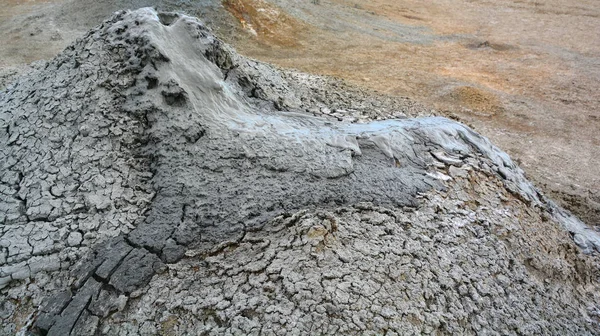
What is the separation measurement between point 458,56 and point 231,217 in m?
7.45

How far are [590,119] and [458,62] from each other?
2.59 m

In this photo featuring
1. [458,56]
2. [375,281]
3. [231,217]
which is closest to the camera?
[375,281]

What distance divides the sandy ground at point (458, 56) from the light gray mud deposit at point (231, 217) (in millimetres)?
2058

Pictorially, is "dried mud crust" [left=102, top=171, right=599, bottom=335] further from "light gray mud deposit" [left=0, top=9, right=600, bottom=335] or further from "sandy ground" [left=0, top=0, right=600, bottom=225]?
"sandy ground" [left=0, top=0, right=600, bottom=225]

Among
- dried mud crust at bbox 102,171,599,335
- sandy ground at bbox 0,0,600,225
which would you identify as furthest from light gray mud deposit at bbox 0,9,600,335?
sandy ground at bbox 0,0,600,225

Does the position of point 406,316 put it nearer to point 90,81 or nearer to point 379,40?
point 90,81

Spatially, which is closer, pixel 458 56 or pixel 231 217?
pixel 231 217

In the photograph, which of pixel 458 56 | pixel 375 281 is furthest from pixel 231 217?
pixel 458 56

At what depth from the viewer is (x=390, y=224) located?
2262 millimetres

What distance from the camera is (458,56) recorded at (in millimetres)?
8211

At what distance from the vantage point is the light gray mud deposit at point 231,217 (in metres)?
1.84

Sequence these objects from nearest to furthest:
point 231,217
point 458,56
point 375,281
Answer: point 375,281 < point 231,217 < point 458,56

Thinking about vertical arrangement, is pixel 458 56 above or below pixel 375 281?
below

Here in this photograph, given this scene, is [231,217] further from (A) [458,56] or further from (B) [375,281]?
(A) [458,56]
